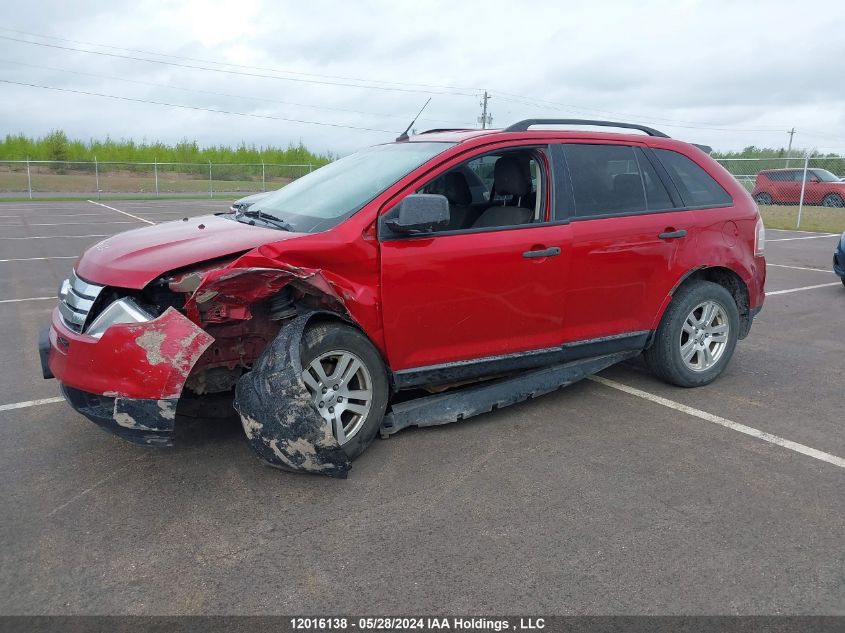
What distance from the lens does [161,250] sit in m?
3.85

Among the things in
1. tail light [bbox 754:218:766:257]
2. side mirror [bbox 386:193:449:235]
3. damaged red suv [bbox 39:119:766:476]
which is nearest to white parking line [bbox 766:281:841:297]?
tail light [bbox 754:218:766:257]

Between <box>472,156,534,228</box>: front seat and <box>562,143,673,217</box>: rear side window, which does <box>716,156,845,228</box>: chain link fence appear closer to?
<box>562,143,673,217</box>: rear side window

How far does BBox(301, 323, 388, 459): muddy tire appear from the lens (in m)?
3.77

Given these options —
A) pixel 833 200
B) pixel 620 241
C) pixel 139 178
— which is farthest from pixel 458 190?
pixel 139 178

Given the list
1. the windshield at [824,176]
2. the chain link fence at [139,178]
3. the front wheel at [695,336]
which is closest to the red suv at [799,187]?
the windshield at [824,176]

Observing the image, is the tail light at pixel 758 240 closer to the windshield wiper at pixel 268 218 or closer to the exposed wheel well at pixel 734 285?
the exposed wheel well at pixel 734 285

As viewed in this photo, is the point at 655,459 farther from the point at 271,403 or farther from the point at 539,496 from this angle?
the point at 271,403

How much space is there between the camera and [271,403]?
3.54 m

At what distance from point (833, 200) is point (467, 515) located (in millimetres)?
27594

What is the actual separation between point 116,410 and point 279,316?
0.95 meters

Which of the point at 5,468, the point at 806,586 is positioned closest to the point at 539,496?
the point at 806,586

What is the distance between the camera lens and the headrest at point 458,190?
4.94 meters

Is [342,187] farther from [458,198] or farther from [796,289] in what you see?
[796,289]

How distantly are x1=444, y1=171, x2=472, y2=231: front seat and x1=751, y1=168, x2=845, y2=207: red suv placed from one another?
24.7m
